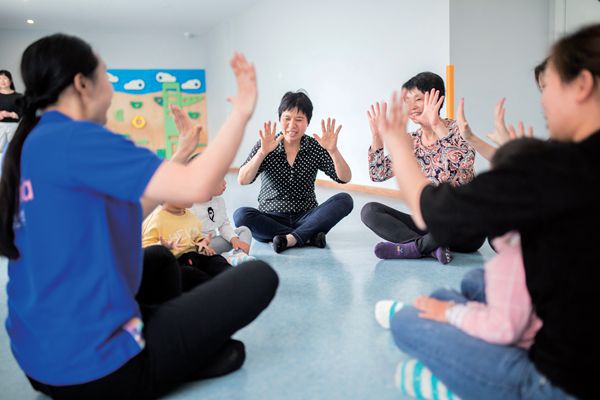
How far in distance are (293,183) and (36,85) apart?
211cm

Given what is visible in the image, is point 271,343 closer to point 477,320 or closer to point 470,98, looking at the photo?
point 477,320

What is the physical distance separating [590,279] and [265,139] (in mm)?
2089

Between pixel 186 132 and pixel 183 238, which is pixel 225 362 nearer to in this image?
pixel 186 132

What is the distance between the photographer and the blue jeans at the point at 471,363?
41.9 inches

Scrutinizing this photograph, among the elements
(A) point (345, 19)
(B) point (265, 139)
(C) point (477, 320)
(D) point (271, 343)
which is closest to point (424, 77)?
(B) point (265, 139)

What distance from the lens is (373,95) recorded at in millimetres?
5418

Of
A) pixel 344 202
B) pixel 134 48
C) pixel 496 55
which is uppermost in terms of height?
pixel 134 48

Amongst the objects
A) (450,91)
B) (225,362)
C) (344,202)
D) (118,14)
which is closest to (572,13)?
(450,91)

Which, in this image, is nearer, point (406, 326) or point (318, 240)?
point (406, 326)

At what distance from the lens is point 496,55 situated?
456 centimetres

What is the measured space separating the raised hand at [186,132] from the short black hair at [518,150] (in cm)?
92

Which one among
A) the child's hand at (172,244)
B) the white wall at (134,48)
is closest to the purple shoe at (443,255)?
the child's hand at (172,244)

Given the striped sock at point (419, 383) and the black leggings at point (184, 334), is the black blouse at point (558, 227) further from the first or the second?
the black leggings at point (184, 334)

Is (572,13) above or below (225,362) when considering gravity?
above
